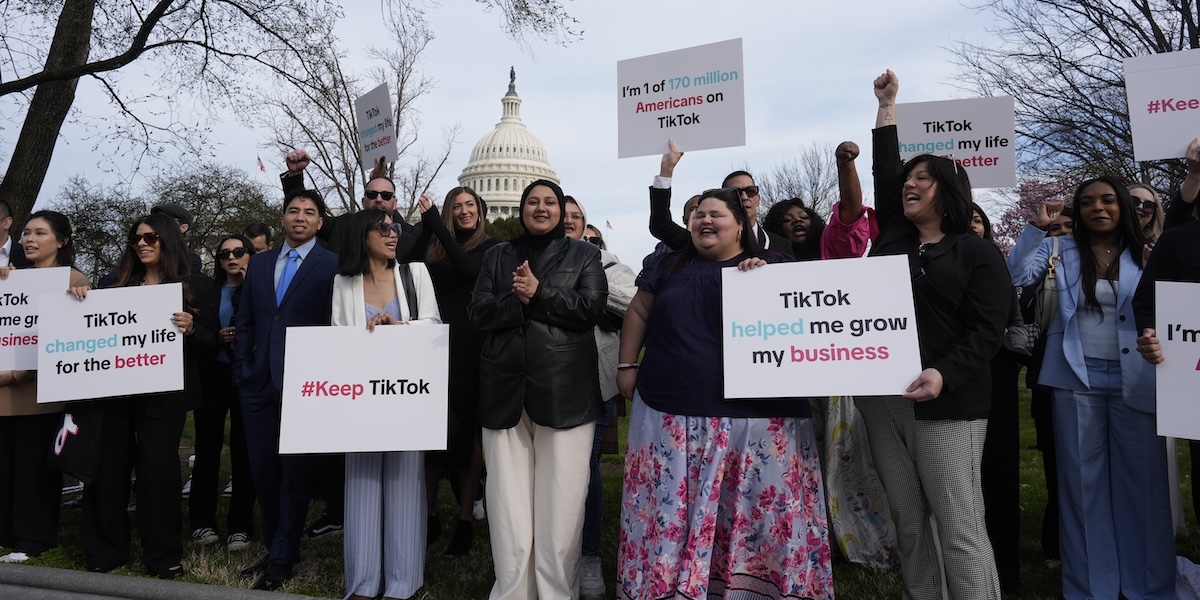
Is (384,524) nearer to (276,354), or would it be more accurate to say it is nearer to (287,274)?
(276,354)

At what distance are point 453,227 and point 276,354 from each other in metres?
1.53

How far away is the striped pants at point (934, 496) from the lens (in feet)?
11.6

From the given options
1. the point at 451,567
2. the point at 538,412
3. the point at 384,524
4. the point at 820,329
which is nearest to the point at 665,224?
the point at 820,329

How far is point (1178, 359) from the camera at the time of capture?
3.61m

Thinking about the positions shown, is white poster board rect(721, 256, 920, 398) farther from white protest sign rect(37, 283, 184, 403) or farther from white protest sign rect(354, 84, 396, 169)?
white protest sign rect(354, 84, 396, 169)

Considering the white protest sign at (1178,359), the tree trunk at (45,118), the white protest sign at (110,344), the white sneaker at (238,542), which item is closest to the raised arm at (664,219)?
the white protest sign at (1178,359)

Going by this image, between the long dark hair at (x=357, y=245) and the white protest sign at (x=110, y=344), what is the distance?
3.87ft

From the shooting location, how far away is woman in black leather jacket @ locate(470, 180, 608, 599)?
414cm

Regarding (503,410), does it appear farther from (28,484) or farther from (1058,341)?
(28,484)

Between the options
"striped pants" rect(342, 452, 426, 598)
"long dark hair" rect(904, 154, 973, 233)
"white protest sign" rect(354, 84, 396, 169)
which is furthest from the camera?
"white protest sign" rect(354, 84, 396, 169)

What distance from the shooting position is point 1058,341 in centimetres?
427

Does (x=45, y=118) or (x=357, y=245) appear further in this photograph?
(x=45, y=118)

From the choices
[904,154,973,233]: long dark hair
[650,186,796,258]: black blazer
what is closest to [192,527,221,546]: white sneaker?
[650,186,796,258]: black blazer

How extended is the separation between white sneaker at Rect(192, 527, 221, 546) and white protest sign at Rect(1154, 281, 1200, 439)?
5.92 m
